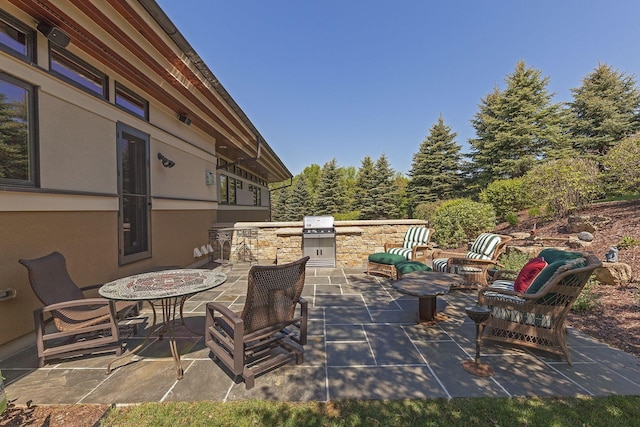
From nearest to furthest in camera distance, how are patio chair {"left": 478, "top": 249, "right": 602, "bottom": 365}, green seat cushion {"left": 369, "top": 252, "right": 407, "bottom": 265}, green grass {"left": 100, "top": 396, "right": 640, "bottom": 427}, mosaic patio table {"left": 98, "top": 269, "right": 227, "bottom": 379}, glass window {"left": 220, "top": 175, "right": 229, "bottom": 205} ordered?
green grass {"left": 100, "top": 396, "right": 640, "bottom": 427} < mosaic patio table {"left": 98, "top": 269, "right": 227, "bottom": 379} < patio chair {"left": 478, "top": 249, "right": 602, "bottom": 365} < green seat cushion {"left": 369, "top": 252, "right": 407, "bottom": 265} < glass window {"left": 220, "top": 175, "right": 229, "bottom": 205}

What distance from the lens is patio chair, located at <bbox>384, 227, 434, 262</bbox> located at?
18.2 ft

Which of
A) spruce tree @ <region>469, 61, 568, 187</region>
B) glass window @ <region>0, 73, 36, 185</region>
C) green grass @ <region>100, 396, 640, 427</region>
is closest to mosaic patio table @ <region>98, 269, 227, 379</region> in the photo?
green grass @ <region>100, 396, 640, 427</region>

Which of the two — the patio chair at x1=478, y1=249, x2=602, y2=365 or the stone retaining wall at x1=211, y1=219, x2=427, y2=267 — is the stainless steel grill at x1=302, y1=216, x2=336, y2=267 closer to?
the stone retaining wall at x1=211, y1=219, x2=427, y2=267

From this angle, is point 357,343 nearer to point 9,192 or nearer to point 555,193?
point 9,192

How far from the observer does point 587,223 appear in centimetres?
632

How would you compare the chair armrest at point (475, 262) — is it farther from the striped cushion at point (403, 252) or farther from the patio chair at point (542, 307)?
the patio chair at point (542, 307)

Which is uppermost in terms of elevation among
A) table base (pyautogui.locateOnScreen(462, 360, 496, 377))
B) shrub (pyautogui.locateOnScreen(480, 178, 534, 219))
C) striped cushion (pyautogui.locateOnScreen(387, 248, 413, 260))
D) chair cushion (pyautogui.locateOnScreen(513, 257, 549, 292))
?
shrub (pyautogui.locateOnScreen(480, 178, 534, 219))

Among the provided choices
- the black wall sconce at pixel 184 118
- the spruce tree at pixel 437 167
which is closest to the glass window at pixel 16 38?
the black wall sconce at pixel 184 118

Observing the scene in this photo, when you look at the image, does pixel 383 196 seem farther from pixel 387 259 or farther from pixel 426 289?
pixel 426 289

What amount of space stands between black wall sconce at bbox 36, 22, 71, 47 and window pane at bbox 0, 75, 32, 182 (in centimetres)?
67

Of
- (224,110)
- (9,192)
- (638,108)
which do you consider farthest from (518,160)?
(9,192)

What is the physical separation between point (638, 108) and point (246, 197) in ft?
70.9

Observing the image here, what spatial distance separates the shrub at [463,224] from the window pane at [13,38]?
8.42m

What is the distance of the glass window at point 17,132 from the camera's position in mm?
2566
